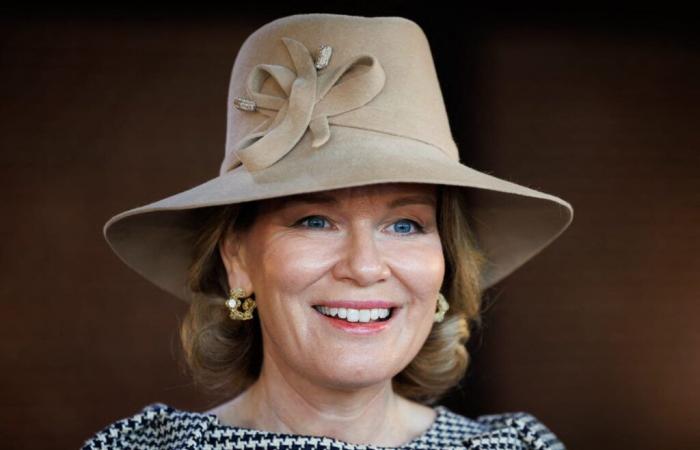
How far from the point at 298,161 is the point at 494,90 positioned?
145 cm

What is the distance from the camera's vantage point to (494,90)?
3.63 meters

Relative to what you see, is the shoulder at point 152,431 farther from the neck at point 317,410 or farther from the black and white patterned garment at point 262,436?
the neck at point 317,410

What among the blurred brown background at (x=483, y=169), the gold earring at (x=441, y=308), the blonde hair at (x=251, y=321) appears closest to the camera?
the blonde hair at (x=251, y=321)

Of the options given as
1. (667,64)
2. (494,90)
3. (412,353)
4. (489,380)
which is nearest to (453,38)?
(494,90)

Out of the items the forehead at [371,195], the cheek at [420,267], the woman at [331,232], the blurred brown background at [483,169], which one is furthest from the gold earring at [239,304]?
the blurred brown background at [483,169]

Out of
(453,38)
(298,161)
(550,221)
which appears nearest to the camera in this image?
(298,161)

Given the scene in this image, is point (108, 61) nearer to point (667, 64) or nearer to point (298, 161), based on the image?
point (298, 161)

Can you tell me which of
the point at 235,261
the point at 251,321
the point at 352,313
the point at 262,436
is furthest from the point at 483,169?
the point at 262,436

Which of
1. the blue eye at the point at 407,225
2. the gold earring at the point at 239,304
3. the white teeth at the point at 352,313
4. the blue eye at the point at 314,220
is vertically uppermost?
the blue eye at the point at 314,220

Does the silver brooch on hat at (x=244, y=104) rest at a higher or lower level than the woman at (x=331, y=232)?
higher

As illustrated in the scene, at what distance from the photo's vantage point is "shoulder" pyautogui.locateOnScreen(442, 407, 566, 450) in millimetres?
2689

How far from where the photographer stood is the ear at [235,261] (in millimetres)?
2613

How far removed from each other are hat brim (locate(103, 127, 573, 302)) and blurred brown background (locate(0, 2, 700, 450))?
728 mm

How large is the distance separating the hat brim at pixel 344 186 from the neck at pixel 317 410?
0.43 m
